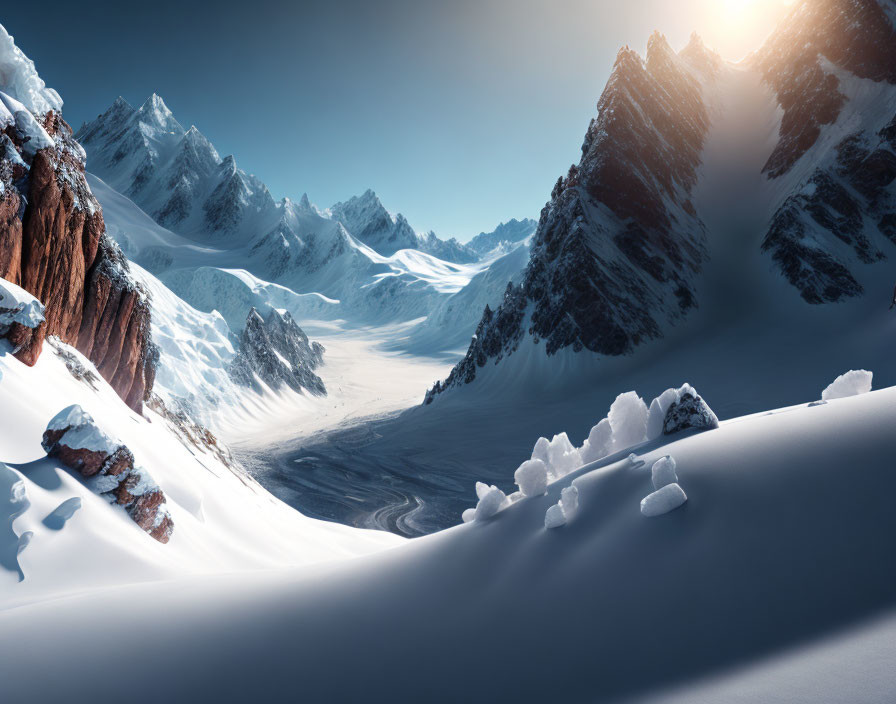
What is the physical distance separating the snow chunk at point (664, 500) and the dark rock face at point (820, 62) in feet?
238

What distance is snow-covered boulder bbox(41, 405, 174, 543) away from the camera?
24.2 ft

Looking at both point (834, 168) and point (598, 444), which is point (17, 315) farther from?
point (834, 168)

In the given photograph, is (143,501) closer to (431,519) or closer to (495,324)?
(431,519)

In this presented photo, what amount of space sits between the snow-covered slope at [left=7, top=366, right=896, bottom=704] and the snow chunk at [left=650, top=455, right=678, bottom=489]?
7.5 inches

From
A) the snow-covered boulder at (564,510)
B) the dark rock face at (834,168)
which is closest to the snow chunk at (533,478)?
the snow-covered boulder at (564,510)

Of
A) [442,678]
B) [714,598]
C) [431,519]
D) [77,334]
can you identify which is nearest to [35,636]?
[442,678]

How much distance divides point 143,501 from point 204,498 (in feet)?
11.2

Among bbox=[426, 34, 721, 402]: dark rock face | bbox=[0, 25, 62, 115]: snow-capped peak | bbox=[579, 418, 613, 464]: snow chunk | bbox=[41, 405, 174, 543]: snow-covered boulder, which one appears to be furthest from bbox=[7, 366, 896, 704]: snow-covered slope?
bbox=[426, 34, 721, 402]: dark rock face

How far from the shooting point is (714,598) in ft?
11.1

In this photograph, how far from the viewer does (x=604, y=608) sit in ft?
12.1

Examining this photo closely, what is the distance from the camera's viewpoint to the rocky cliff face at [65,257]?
10.9 metres

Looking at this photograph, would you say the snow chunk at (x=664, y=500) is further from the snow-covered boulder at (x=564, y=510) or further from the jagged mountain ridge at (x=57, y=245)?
the jagged mountain ridge at (x=57, y=245)

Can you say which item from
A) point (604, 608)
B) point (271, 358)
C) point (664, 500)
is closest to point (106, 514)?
point (604, 608)

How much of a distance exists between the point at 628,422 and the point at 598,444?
71cm
